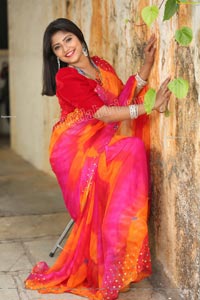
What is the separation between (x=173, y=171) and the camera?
301 cm

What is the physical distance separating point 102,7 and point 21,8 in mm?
3538

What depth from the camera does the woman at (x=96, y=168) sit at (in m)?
3.00

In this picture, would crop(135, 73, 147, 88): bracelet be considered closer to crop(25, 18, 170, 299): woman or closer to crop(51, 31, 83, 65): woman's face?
crop(25, 18, 170, 299): woman

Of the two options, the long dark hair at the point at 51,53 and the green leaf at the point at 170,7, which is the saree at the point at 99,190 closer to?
the long dark hair at the point at 51,53

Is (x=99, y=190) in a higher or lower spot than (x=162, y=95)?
lower

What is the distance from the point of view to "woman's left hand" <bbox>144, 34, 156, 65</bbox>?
313 centimetres

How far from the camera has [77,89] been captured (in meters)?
3.03

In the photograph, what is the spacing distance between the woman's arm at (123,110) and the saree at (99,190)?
0.13 ft

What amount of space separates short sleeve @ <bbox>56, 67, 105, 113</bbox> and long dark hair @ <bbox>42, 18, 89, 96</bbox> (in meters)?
0.17

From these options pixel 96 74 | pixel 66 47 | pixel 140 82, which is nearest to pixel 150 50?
pixel 140 82

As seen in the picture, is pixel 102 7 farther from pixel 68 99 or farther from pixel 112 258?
pixel 112 258

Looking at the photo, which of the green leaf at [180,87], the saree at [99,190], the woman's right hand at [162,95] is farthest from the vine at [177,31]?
the saree at [99,190]

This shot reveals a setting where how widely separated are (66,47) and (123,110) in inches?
19.2

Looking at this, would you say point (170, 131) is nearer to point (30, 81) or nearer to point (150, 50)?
point (150, 50)
